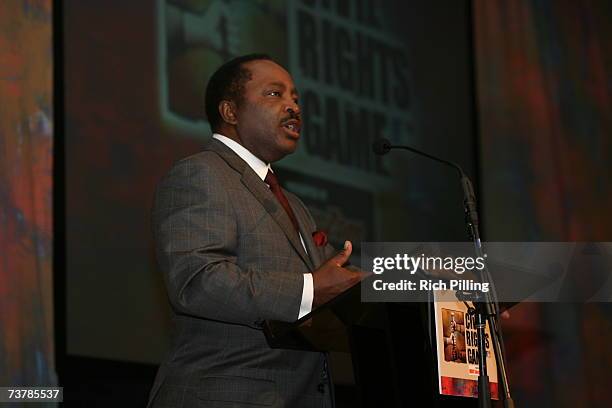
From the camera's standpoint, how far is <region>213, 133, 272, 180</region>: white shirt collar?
3188mm

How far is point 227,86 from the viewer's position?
3330 millimetres

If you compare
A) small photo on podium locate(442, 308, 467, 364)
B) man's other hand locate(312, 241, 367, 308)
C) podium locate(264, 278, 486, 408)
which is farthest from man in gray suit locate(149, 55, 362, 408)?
small photo on podium locate(442, 308, 467, 364)

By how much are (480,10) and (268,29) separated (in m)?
1.67

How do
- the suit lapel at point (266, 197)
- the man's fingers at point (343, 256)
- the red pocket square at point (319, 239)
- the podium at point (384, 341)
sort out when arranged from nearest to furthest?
the podium at point (384, 341) < the man's fingers at point (343, 256) < the suit lapel at point (266, 197) < the red pocket square at point (319, 239)

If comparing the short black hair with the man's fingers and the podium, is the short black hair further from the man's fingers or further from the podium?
the podium

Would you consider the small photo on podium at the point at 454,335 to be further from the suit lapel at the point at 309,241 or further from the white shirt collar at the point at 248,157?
the white shirt collar at the point at 248,157

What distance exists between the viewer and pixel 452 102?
235 inches

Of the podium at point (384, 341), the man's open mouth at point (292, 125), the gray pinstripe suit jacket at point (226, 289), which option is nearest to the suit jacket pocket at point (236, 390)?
the gray pinstripe suit jacket at point (226, 289)

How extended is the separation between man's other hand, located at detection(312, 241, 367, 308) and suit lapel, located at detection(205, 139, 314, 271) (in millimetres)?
359

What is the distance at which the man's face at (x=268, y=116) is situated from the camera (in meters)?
3.21

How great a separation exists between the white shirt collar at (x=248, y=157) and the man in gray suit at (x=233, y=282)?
0.02 meters

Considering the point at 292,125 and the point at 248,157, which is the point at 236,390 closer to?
the point at 248,157

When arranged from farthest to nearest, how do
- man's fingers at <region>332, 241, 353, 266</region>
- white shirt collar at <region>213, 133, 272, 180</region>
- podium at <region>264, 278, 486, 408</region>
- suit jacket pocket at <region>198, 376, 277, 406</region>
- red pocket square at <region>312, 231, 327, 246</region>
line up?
white shirt collar at <region>213, 133, 272, 180</region>, red pocket square at <region>312, 231, 327, 246</region>, suit jacket pocket at <region>198, 376, 277, 406</region>, man's fingers at <region>332, 241, 353, 266</region>, podium at <region>264, 278, 486, 408</region>

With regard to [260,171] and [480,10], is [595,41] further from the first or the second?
[260,171]
